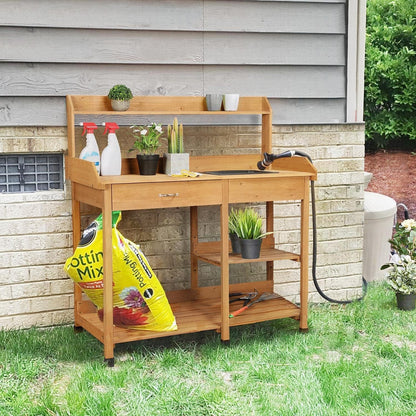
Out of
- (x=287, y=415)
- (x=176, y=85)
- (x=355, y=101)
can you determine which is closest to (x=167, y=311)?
(x=287, y=415)

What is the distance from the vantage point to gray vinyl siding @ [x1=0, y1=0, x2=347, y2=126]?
3949 mm

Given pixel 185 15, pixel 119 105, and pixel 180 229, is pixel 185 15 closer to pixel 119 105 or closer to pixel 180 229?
pixel 119 105

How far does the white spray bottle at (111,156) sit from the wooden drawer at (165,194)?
293 mm

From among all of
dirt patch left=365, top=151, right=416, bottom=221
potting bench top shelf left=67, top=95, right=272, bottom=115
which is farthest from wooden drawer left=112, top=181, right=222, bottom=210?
dirt patch left=365, top=151, right=416, bottom=221

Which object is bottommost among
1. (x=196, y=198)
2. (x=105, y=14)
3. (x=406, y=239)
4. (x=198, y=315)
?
(x=198, y=315)

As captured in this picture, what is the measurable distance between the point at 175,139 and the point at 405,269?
1717mm

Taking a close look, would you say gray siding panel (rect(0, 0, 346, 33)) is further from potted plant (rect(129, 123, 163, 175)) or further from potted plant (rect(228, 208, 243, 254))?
potted plant (rect(228, 208, 243, 254))

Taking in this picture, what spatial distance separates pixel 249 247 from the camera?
398 cm

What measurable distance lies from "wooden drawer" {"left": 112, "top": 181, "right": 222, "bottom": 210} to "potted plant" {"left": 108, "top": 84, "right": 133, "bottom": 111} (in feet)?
1.79

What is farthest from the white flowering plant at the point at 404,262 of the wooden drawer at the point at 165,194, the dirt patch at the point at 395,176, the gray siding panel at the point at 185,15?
the dirt patch at the point at 395,176

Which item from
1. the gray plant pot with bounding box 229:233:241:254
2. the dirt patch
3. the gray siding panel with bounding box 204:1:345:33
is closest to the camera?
the gray plant pot with bounding box 229:233:241:254

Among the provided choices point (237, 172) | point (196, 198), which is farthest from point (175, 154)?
point (237, 172)

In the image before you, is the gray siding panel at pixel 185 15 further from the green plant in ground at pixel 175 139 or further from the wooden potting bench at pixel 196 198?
the green plant in ground at pixel 175 139

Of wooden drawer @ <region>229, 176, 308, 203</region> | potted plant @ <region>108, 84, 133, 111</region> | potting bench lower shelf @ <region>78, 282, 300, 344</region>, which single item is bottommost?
potting bench lower shelf @ <region>78, 282, 300, 344</region>
